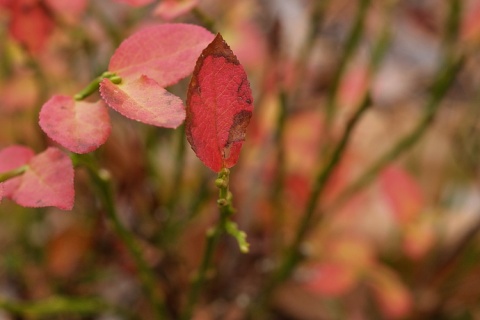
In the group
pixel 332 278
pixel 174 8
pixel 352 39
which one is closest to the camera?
pixel 174 8

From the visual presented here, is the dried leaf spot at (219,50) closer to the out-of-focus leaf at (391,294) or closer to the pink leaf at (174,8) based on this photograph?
the pink leaf at (174,8)

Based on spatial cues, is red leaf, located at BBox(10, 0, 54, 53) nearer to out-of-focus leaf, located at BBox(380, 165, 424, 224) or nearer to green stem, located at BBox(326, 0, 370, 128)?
green stem, located at BBox(326, 0, 370, 128)

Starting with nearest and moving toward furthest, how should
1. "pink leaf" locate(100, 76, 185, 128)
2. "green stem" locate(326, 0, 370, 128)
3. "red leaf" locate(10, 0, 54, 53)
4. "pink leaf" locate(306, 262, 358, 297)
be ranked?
1. "pink leaf" locate(100, 76, 185, 128)
2. "red leaf" locate(10, 0, 54, 53)
3. "green stem" locate(326, 0, 370, 128)
4. "pink leaf" locate(306, 262, 358, 297)

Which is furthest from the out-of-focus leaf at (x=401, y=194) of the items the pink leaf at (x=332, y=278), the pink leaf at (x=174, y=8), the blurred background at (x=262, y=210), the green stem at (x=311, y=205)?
the pink leaf at (x=174, y=8)

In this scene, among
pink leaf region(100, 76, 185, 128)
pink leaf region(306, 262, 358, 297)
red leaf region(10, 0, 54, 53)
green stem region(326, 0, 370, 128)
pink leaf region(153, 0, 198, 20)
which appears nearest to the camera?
pink leaf region(100, 76, 185, 128)

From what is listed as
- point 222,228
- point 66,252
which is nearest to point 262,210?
point 66,252

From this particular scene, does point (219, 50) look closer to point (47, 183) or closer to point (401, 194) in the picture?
point (47, 183)

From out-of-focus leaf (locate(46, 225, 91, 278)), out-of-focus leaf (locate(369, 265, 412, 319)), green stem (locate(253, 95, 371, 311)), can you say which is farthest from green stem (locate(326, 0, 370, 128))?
out-of-focus leaf (locate(46, 225, 91, 278))

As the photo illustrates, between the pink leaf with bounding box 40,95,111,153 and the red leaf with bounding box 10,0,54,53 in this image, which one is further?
the red leaf with bounding box 10,0,54,53
